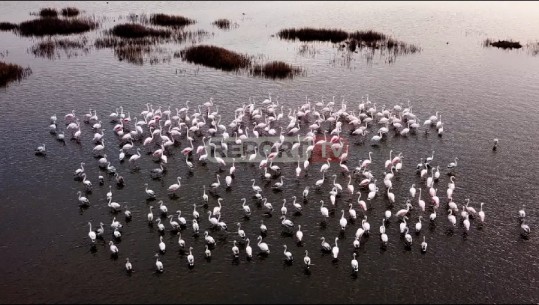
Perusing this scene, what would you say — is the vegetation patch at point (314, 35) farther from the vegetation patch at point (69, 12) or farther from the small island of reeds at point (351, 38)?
the vegetation patch at point (69, 12)

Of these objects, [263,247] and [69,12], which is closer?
[263,247]

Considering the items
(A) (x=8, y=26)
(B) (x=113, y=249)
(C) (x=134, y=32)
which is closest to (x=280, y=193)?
(B) (x=113, y=249)

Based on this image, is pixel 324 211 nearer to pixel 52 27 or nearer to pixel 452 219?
pixel 452 219

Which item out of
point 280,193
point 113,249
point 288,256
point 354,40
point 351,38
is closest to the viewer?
point 288,256

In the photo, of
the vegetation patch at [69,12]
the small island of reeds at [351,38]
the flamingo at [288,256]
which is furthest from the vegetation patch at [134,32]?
the flamingo at [288,256]

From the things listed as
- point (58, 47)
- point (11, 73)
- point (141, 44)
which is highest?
point (141, 44)

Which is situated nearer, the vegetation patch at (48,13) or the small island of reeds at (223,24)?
the small island of reeds at (223,24)
